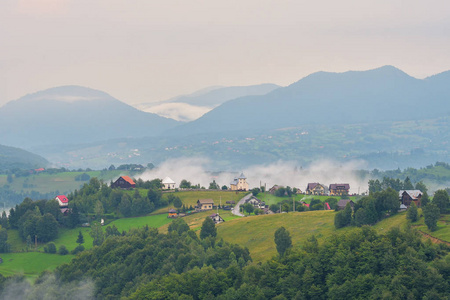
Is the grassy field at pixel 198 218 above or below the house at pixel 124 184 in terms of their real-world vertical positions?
below

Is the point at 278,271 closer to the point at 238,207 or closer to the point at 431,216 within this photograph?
the point at 431,216

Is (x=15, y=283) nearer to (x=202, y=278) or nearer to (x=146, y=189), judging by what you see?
(x=202, y=278)

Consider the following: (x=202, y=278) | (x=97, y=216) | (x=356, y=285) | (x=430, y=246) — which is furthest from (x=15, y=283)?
(x=430, y=246)

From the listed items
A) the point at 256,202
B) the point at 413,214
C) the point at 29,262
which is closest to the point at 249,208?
the point at 256,202

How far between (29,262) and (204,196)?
62352 millimetres

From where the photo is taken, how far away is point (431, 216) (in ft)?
295

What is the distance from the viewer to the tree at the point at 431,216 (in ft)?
294

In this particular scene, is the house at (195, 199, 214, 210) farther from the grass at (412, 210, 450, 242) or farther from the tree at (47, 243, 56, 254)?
the grass at (412, 210, 450, 242)

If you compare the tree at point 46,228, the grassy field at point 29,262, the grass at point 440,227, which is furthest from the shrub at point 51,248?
the grass at point 440,227

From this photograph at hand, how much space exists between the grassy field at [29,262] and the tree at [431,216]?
269ft

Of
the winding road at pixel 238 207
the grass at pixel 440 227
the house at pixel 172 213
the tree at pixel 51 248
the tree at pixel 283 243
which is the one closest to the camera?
the grass at pixel 440 227

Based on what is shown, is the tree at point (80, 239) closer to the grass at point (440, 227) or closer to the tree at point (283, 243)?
the tree at point (283, 243)

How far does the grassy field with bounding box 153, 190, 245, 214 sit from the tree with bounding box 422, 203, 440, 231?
87734 millimetres

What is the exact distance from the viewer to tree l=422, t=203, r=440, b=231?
89625 millimetres
